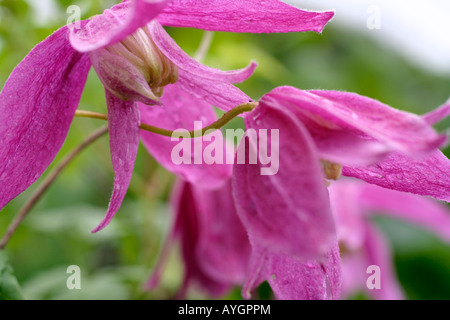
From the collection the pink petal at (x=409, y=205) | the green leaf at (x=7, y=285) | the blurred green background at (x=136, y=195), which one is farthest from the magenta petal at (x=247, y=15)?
the pink petal at (x=409, y=205)

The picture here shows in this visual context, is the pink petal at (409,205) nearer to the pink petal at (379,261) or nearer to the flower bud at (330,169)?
the pink petal at (379,261)

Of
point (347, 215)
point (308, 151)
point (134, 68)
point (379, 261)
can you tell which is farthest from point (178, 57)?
point (379, 261)

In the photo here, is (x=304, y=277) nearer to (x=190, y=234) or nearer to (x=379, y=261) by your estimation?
(x=190, y=234)

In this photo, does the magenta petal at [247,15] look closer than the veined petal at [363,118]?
No

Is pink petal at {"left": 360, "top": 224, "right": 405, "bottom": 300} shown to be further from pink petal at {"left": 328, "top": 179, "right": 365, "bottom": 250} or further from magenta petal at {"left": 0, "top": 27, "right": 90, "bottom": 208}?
magenta petal at {"left": 0, "top": 27, "right": 90, "bottom": 208}
